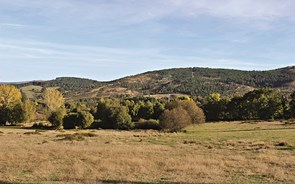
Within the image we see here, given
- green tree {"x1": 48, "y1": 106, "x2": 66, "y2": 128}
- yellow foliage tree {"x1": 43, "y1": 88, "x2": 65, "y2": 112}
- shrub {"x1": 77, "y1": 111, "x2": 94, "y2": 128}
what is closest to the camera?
shrub {"x1": 77, "y1": 111, "x2": 94, "y2": 128}

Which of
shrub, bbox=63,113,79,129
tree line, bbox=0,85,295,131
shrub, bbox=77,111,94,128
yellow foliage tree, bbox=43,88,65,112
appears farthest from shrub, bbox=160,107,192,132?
yellow foliage tree, bbox=43,88,65,112

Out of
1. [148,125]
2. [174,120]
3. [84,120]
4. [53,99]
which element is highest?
[53,99]

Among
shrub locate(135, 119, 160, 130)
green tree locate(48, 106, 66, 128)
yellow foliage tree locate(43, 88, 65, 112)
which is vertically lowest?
shrub locate(135, 119, 160, 130)

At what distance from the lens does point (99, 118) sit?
4537 inches

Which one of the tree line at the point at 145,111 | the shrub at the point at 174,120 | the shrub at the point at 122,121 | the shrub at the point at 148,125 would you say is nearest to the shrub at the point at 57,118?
the tree line at the point at 145,111

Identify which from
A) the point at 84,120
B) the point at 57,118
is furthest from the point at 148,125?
the point at 57,118

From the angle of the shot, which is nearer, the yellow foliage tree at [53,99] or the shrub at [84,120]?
the shrub at [84,120]

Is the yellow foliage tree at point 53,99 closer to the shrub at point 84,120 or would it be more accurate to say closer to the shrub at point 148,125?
the shrub at point 84,120

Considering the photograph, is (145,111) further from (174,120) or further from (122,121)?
(174,120)

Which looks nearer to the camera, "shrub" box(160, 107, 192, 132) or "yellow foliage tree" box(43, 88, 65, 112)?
"shrub" box(160, 107, 192, 132)

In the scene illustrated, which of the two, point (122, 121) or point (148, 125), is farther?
point (122, 121)

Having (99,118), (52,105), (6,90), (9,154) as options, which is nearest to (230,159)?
(9,154)

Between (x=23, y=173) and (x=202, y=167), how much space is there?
11235 millimetres

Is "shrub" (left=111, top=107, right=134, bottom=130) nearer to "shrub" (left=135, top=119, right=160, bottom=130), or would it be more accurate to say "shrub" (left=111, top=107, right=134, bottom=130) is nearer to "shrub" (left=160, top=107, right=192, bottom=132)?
"shrub" (left=135, top=119, right=160, bottom=130)
